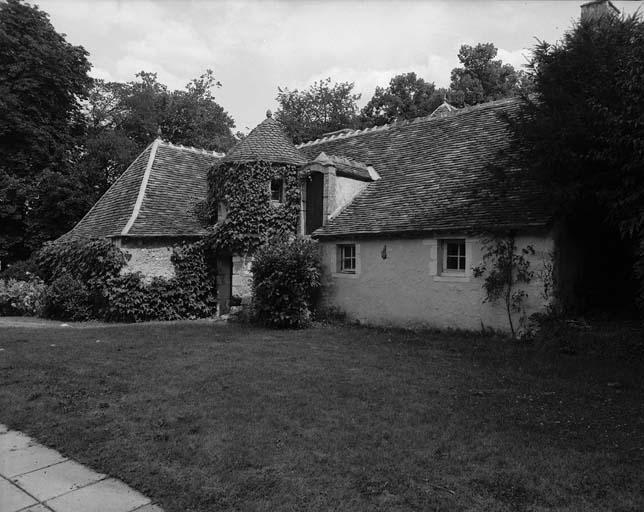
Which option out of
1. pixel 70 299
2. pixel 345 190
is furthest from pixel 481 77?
pixel 70 299

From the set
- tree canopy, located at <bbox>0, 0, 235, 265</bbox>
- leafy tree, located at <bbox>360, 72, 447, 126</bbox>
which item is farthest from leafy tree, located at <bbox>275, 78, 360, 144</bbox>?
tree canopy, located at <bbox>0, 0, 235, 265</bbox>

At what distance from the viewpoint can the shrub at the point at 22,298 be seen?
56.5 ft

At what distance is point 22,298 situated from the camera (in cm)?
1742

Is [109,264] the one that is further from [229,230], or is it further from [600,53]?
[600,53]

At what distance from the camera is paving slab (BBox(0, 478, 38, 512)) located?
3455 mm

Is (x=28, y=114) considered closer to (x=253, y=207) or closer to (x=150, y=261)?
(x=150, y=261)

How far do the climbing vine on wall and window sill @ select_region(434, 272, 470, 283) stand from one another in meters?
5.72

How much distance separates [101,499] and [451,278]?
377 inches

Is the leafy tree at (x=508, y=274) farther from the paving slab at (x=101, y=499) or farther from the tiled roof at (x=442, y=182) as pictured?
the paving slab at (x=101, y=499)

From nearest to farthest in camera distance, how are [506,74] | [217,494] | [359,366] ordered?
1. [217,494]
2. [359,366]
3. [506,74]

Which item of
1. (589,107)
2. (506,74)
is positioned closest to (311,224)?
(589,107)

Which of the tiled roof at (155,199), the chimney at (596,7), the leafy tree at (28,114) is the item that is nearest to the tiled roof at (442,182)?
the chimney at (596,7)

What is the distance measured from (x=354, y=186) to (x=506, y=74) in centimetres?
2627

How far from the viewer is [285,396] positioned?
6234 mm
